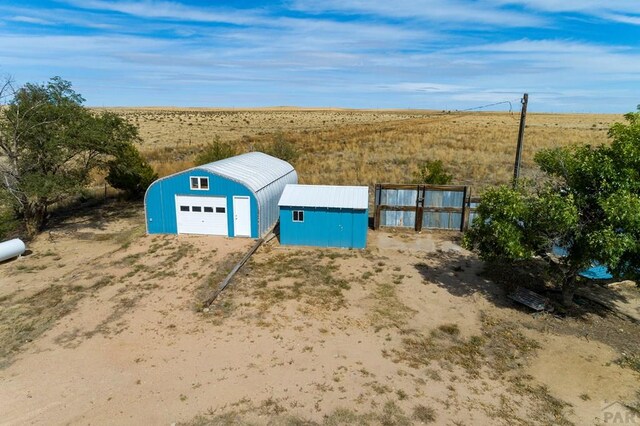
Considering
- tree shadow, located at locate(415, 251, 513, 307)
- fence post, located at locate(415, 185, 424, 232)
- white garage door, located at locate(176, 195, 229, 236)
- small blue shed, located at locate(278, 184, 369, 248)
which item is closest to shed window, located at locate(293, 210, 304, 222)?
small blue shed, located at locate(278, 184, 369, 248)

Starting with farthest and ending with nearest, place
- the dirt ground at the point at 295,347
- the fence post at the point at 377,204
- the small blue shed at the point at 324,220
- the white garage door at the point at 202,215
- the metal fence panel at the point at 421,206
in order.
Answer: the fence post at the point at 377,204, the metal fence panel at the point at 421,206, the white garage door at the point at 202,215, the small blue shed at the point at 324,220, the dirt ground at the point at 295,347

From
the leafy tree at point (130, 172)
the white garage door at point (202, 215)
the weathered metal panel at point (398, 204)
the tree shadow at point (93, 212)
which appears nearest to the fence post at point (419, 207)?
the weathered metal panel at point (398, 204)

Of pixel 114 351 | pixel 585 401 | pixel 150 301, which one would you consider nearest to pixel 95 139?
pixel 150 301

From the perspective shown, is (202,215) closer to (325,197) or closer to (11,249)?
(325,197)

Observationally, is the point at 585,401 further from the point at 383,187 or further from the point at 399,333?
the point at 383,187

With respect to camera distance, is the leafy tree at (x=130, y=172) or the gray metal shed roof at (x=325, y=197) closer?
the gray metal shed roof at (x=325, y=197)

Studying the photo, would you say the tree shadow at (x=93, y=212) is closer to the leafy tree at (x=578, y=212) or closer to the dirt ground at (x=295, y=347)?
the dirt ground at (x=295, y=347)
